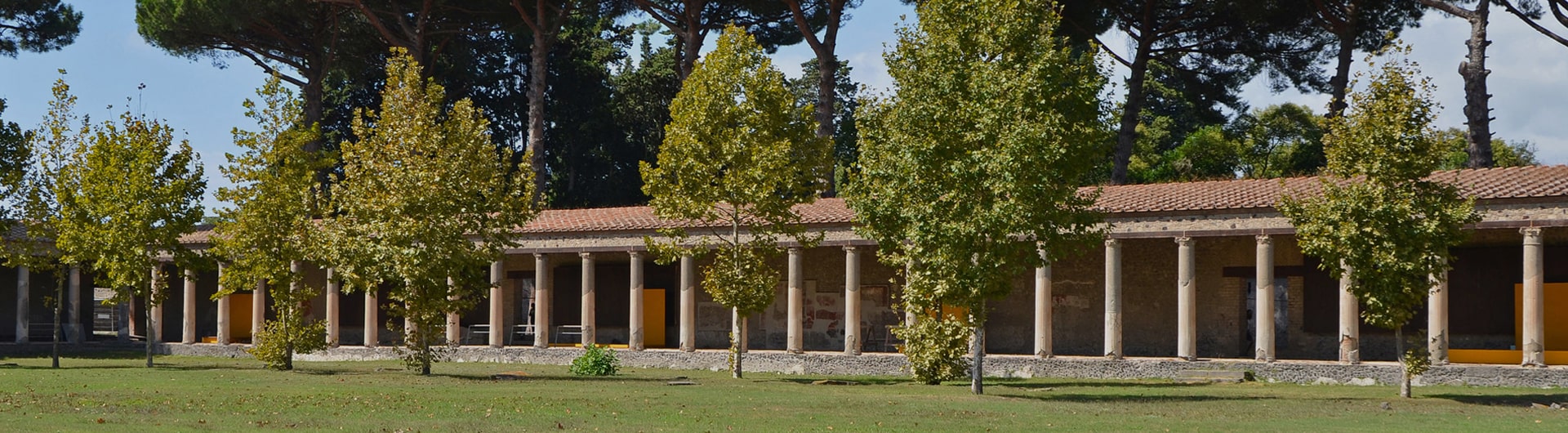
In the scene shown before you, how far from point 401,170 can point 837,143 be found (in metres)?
32.5

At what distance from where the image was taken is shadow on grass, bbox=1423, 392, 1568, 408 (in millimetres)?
22828

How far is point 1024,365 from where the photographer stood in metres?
31.7

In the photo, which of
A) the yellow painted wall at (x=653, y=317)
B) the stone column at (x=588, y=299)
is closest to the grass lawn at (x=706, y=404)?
the stone column at (x=588, y=299)

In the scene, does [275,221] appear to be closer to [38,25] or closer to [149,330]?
[149,330]

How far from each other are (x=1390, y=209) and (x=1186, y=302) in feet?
25.5

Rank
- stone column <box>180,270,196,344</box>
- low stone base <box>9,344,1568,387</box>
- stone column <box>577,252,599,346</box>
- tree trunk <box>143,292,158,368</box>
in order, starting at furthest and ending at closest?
stone column <box>180,270,196,344</box> → stone column <box>577,252,599,346</box> → tree trunk <box>143,292,158,368</box> → low stone base <box>9,344,1568,387</box>

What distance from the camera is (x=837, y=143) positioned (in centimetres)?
6016

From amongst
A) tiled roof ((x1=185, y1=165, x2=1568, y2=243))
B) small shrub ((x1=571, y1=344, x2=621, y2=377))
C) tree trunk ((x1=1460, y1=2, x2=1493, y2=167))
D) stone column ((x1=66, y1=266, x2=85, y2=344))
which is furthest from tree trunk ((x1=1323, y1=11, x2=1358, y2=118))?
stone column ((x1=66, y1=266, x2=85, y2=344))

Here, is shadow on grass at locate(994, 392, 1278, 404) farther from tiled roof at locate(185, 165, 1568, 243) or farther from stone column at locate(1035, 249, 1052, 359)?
stone column at locate(1035, 249, 1052, 359)

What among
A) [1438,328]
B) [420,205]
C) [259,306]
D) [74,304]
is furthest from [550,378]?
[74,304]

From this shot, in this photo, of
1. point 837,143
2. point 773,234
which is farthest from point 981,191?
point 837,143

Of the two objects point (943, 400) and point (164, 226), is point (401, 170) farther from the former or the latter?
point (943, 400)

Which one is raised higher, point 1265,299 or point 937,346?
point 1265,299

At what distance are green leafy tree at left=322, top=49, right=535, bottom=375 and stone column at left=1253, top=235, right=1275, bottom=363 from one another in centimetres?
1395
